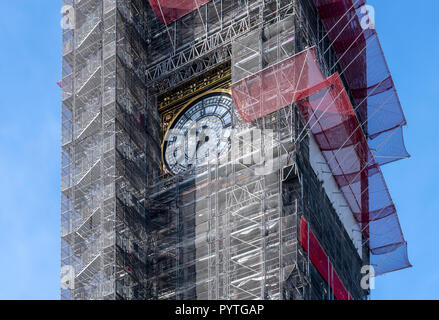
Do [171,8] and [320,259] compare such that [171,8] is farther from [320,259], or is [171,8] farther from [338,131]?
[320,259]

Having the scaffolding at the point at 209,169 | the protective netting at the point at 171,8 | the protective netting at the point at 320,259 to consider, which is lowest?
the protective netting at the point at 320,259

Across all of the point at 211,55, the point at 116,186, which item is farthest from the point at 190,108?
the point at 116,186

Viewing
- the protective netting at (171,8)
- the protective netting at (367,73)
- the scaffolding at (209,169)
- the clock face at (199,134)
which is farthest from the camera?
the protective netting at (171,8)

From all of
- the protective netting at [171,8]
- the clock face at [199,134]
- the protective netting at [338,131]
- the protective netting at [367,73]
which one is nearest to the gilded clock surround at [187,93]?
the clock face at [199,134]

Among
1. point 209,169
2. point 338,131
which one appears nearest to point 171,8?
point 209,169

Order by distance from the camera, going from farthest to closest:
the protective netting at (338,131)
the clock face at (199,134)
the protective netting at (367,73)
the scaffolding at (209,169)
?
the protective netting at (367,73) → the clock face at (199,134) → the protective netting at (338,131) → the scaffolding at (209,169)

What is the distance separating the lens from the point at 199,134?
5988 cm

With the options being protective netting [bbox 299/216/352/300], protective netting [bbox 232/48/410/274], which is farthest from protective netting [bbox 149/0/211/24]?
protective netting [bbox 299/216/352/300]

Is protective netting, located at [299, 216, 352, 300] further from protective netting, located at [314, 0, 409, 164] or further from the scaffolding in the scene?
protective netting, located at [314, 0, 409, 164]

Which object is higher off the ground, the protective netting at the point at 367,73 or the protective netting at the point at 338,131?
the protective netting at the point at 367,73

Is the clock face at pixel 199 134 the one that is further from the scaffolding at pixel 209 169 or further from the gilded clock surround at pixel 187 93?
the scaffolding at pixel 209 169

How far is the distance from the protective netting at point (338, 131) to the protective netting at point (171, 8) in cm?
724

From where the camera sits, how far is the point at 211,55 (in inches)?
2391

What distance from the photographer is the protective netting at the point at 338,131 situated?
5544cm
